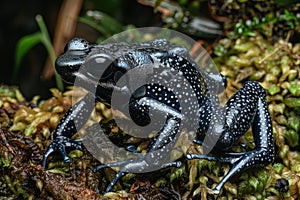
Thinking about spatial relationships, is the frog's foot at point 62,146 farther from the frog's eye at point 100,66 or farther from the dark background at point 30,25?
the dark background at point 30,25

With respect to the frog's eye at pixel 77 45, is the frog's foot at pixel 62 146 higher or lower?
lower

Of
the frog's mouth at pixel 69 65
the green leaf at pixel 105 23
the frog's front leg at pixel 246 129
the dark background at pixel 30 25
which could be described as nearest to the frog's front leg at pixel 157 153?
the frog's front leg at pixel 246 129

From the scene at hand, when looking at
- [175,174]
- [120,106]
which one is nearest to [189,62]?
[120,106]

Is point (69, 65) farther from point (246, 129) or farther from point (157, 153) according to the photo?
point (246, 129)

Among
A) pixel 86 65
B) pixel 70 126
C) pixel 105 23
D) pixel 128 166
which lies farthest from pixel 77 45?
pixel 105 23

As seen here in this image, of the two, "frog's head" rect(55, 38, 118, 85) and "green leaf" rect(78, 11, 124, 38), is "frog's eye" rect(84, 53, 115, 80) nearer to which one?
"frog's head" rect(55, 38, 118, 85)

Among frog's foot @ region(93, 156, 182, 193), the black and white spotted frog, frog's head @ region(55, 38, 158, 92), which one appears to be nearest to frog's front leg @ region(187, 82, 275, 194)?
the black and white spotted frog

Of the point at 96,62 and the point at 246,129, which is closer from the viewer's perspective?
the point at 96,62
